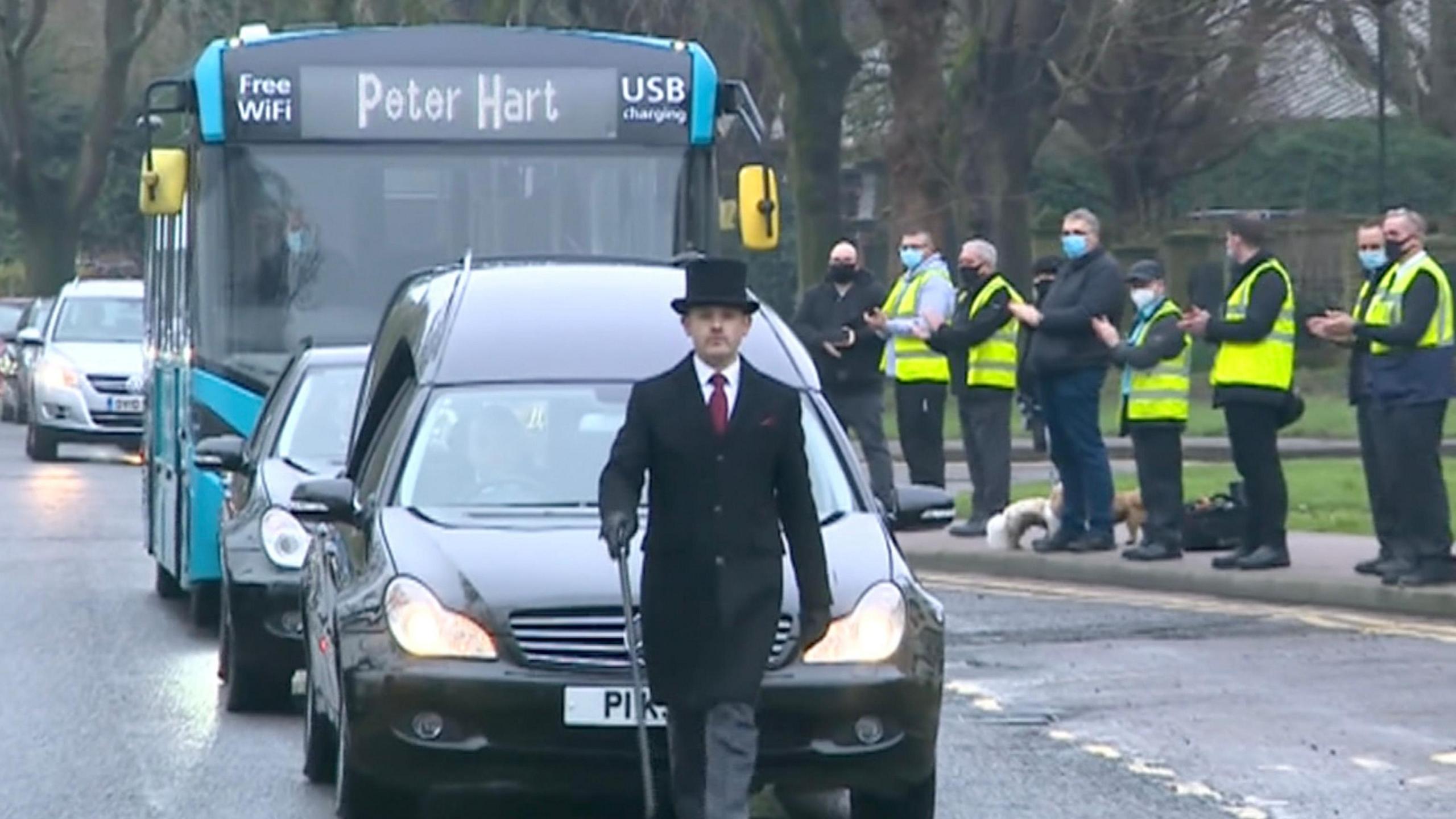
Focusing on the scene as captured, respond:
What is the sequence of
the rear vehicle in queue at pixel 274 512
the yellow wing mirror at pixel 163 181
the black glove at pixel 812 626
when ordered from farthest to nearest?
1. the yellow wing mirror at pixel 163 181
2. the rear vehicle in queue at pixel 274 512
3. the black glove at pixel 812 626

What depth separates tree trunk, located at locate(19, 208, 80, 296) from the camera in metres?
61.0

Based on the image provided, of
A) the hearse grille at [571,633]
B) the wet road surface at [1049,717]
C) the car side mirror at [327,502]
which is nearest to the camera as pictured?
the hearse grille at [571,633]

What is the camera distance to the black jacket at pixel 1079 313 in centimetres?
1856

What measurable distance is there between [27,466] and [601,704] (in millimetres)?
23447

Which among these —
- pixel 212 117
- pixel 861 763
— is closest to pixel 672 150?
pixel 212 117

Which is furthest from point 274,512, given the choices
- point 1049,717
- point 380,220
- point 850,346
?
point 850,346

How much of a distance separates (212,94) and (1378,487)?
20.9 feet

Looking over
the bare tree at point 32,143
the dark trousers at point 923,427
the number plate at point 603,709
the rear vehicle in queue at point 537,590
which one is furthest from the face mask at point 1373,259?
the bare tree at point 32,143

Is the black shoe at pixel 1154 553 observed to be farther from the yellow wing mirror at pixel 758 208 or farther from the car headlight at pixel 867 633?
the car headlight at pixel 867 633

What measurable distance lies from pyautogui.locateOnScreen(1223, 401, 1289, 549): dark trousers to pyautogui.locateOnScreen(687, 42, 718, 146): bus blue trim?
3.29 meters

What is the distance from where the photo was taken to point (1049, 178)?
2371 inches

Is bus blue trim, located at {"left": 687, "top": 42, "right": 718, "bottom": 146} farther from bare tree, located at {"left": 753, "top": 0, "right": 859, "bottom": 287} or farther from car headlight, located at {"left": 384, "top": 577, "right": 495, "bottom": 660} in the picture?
bare tree, located at {"left": 753, "top": 0, "right": 859, "bottom": 287}

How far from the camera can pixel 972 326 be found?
19.8m

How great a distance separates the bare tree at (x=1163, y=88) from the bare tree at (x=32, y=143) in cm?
1708
